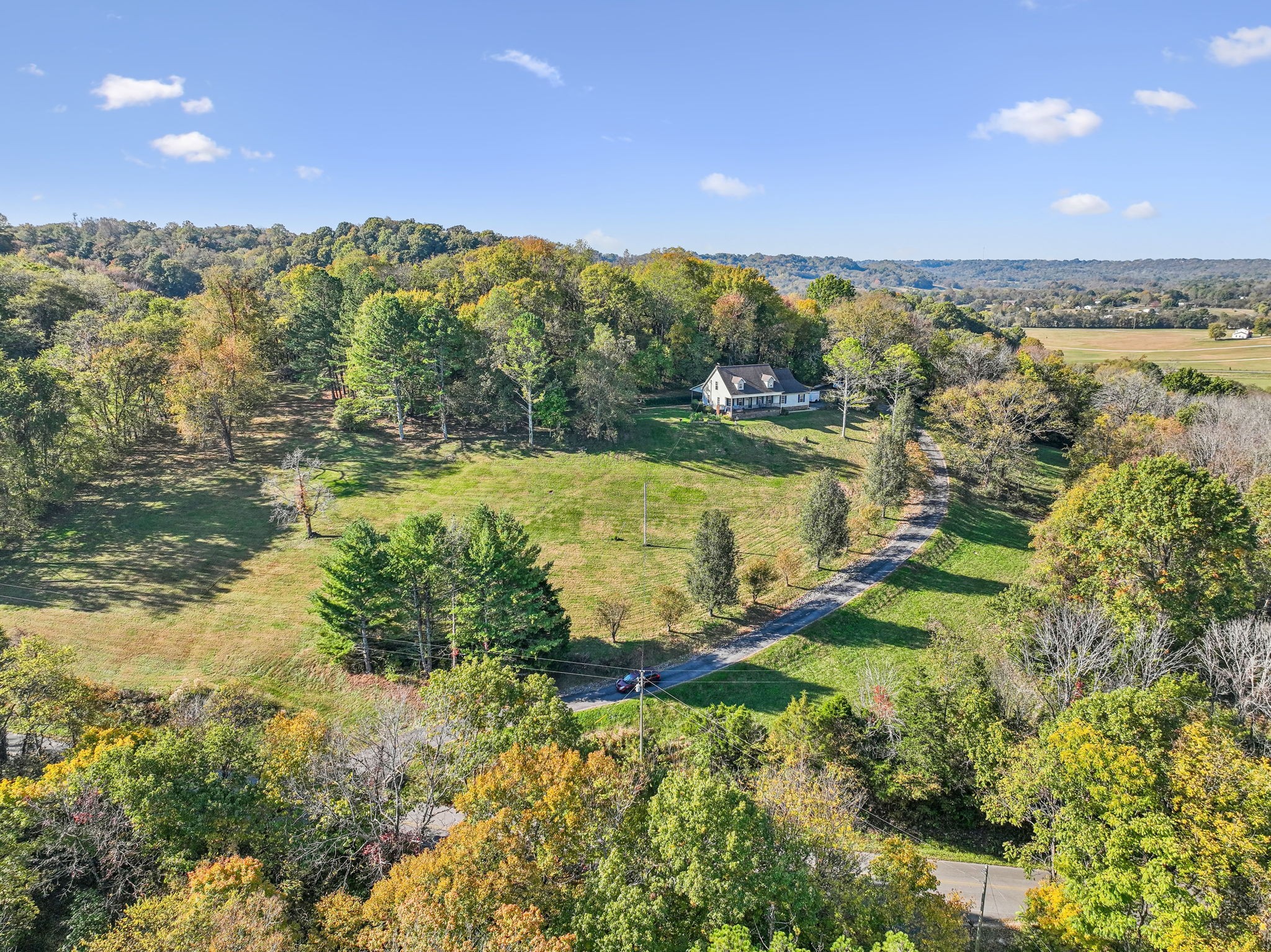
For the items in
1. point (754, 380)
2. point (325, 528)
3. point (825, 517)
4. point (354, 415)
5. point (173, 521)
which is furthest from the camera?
point (754, 380)

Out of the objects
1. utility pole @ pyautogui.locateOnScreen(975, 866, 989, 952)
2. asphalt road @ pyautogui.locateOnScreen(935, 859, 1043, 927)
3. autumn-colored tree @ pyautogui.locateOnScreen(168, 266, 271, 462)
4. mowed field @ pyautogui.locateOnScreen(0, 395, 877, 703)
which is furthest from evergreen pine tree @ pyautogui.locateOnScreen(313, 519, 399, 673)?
autumn-colored tree @ pyautogui.locateOnScreen(168, 266, 271, 462)

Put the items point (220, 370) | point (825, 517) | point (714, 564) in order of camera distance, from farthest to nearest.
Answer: point (220, 370) → point (825, 517) → point (714, 564)

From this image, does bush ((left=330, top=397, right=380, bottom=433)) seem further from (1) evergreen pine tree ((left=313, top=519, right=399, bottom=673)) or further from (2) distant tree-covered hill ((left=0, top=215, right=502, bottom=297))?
(2) distant tree-covered hill ((left=0, top=215, right=502, bottom=297))

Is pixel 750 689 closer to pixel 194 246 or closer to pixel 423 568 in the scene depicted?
pixel 423 568

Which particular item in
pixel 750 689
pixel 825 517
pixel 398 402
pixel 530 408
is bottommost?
pixel 750 689

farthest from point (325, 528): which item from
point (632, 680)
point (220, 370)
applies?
point (632, 680)

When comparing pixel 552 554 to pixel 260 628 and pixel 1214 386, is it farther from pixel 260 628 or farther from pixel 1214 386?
pixel 1214 386

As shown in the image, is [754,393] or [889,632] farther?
[754,393]

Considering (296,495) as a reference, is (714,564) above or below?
below

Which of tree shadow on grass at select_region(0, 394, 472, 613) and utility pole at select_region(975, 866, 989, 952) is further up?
tree shadow on grass at select_region(0, 394, 472, 613)
